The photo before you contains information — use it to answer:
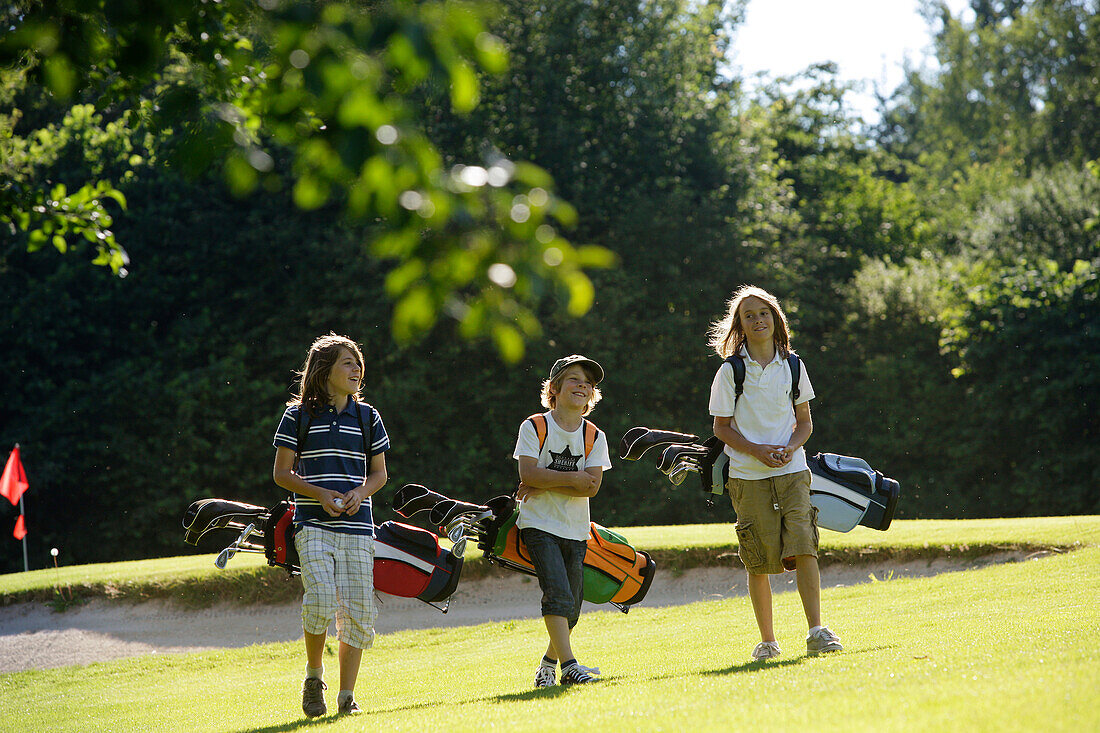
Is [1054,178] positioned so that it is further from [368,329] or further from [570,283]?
[570,283]

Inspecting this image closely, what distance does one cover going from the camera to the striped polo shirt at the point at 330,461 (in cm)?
574

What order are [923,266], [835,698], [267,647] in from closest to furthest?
[835,698], [267,647], [923,266]

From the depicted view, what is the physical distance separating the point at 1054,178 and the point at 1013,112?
7.82m

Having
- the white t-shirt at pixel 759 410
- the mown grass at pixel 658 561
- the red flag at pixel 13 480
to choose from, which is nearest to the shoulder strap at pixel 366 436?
the white t-shirt at pixel 759 410

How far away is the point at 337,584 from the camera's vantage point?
571cm

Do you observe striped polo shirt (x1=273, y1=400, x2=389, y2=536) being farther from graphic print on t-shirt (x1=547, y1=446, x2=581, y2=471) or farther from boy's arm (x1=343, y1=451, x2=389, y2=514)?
graphic print on t-shirt (x1=547, y1=446, x2=581, y2=471)

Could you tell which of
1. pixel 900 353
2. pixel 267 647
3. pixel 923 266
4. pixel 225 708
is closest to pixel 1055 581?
pixel 225 708

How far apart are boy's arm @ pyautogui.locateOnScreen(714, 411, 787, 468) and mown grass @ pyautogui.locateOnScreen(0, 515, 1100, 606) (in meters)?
6.42

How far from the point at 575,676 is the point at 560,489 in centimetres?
102

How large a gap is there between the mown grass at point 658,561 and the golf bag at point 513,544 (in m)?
5.47

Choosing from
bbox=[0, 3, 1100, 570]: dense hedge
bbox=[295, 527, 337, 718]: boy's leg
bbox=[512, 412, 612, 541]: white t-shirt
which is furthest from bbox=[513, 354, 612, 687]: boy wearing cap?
bbox=[0, 3, 1100, 570]: dense hedge

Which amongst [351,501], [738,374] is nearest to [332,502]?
[351,501]

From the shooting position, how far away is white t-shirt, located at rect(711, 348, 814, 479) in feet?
19.5

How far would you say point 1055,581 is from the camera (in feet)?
27.5
